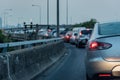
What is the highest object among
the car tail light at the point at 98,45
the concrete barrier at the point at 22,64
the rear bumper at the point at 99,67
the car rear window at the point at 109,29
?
the car rear window at the point at 109,29

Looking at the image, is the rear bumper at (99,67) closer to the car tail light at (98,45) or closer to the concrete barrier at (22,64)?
the car tail light at (98,45)

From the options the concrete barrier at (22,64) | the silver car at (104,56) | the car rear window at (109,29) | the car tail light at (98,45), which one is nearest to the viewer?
the silver car at (104,56)

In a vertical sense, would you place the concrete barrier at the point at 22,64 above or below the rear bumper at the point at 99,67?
below

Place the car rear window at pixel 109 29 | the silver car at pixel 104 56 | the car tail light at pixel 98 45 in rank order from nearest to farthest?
the silver car at pixel 104 56
the car tail light at pixel 98 45
the car rear window at pixel 109 29

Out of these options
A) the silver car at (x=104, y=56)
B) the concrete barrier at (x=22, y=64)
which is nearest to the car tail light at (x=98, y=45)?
the silver car at (x=104, y=56)

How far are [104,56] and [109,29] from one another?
3.56 ft

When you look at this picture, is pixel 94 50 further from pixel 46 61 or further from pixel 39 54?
pixel 46 61

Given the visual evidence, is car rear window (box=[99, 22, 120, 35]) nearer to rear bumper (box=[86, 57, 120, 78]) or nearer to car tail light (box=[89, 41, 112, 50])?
car tail light (box=[89, 41, 112, 50])

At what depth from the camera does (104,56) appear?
9672mm

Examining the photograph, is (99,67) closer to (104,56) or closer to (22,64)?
(104,56)

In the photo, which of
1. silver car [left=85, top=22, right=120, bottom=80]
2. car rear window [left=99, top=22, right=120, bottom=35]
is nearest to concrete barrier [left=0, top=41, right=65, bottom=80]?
silver car [left=85, top=22, right=120, bottom=80]

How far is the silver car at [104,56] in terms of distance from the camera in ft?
31.4

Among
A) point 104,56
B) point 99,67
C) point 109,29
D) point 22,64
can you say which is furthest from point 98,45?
point 22,64

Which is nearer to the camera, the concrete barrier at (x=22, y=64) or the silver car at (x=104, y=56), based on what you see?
the silver car at (x=104, y=56)
